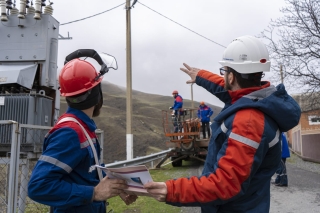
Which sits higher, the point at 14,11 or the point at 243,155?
the point at 14,11

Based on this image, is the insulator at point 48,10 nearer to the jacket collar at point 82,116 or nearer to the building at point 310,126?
the jacket collar at point 82,116

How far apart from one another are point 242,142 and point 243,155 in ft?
0.26

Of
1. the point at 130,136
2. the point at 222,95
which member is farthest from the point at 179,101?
the point at 222,95

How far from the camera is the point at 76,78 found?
2434 millimetres

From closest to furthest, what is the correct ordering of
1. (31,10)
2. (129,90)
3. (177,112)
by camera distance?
(31,10) → (129,90) → (177,112)

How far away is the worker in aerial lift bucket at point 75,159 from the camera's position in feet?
6.60

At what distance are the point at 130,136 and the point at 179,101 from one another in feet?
11.8

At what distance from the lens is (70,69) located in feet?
8.17

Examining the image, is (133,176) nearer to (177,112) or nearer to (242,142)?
(242,142)

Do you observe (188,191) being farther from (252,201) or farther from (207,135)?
(207,135)

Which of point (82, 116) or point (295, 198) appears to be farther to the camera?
point (295, 198)

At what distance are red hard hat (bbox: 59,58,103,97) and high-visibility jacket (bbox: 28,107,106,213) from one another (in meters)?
0.31

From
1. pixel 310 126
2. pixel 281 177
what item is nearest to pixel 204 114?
pixel 281 177

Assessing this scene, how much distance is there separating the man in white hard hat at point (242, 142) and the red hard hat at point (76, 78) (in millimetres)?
929
